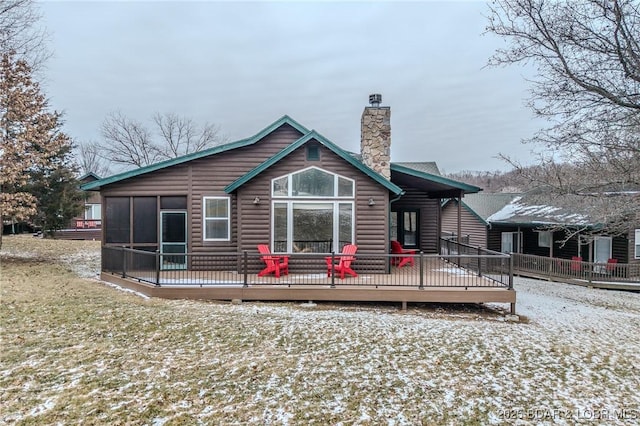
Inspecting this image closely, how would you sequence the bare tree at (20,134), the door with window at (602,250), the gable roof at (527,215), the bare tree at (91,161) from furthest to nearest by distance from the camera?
the bare tree at (91,161), the gable roof at (527,215), the door with window at (602,250), the bare tree at (20,134)

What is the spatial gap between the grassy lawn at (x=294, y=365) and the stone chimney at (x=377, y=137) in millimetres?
4618

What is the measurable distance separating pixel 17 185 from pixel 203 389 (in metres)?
13.5

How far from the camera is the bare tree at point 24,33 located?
1259cm

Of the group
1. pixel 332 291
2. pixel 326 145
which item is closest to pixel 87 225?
pixel 326 145

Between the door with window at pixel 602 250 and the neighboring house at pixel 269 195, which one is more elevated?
the neighboring house at pixel 269 195

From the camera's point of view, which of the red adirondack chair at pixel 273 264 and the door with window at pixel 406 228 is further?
the door with window at pixel 406 228

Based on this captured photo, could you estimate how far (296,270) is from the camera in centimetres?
1015

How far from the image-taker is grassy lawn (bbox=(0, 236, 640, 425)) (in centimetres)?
378

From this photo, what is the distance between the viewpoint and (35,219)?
46.8ft

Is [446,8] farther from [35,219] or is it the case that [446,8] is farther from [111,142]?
[111,142]

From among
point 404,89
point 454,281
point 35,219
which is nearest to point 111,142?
point 35,219

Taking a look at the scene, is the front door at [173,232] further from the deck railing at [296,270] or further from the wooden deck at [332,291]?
the wooden deck at [332,291]

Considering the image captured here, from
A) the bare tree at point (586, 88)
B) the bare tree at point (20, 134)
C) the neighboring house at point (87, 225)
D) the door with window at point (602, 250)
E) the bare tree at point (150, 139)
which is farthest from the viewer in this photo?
the bare tree at point (150, 139)

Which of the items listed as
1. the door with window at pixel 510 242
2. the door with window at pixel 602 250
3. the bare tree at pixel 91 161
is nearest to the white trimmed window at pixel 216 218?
the door with window at pixel 602 250
